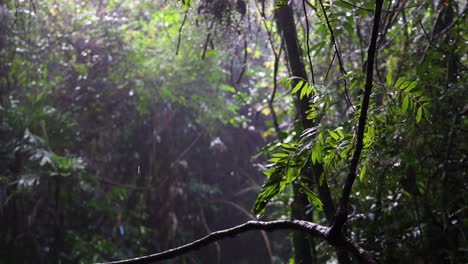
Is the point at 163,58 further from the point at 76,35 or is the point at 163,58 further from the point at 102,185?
the point at 102,185

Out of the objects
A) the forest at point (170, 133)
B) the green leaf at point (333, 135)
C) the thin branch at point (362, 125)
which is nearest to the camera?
the thin branch at point (362, 125)

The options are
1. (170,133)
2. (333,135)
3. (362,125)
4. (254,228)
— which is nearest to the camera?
(362,125)

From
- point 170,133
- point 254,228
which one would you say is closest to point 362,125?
point 254,228

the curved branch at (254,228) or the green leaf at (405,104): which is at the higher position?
the green leaf at (405,104)

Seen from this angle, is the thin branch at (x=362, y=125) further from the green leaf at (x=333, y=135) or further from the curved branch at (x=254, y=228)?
the green leaf at (x=333, y=135)

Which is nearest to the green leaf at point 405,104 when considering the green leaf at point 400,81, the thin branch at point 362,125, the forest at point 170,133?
the green leaf at point 400,81

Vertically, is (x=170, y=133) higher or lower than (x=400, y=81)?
higher

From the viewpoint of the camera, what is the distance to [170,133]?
184 inches

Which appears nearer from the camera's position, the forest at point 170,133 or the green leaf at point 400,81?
the green leaf at point 400,81

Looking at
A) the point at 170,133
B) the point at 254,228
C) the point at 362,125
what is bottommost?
the point at 254,228

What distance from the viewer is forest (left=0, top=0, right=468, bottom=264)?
1.69 meters

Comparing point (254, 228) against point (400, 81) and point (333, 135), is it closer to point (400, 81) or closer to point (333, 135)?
point (333, 135)

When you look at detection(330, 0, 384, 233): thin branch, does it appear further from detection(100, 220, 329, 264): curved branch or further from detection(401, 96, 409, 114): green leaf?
detection(401, 96, 409, 114): green leaf

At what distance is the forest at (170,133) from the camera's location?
1690 mm
